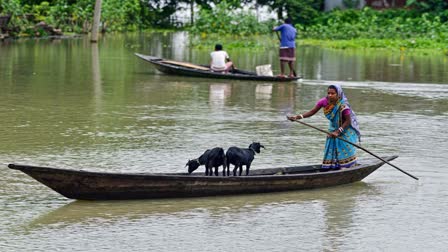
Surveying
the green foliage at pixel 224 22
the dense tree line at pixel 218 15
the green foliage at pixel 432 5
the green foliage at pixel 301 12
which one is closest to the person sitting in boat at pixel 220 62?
the green foliage at pixel 224 22

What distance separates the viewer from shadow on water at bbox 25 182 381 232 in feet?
30.2

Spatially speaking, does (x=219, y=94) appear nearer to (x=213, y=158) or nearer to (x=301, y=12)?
(x=213, y=158)

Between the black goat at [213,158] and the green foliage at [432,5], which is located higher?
the green foliage at [432,5]

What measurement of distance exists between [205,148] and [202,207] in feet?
11.1

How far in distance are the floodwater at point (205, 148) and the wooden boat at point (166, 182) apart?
117 millimetres

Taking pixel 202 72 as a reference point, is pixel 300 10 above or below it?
above

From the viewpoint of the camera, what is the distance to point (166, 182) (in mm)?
9531

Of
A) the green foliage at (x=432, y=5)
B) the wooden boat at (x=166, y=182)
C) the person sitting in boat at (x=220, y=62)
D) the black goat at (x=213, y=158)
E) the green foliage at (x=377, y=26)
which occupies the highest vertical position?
the green foliage at (x=432, y=5)

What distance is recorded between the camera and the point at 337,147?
35.2 ft

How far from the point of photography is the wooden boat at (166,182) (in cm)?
914

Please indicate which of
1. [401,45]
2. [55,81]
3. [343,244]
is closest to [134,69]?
[55,81]

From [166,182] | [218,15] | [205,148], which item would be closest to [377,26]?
[218,15]

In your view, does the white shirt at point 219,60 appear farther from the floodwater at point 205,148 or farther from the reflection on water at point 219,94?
the reflection on water at point 219,94

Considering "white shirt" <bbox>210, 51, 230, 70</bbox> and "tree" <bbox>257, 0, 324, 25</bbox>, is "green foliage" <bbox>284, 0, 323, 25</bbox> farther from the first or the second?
"white shirt" <bbox>210, 51, 230, 70</bbox>
